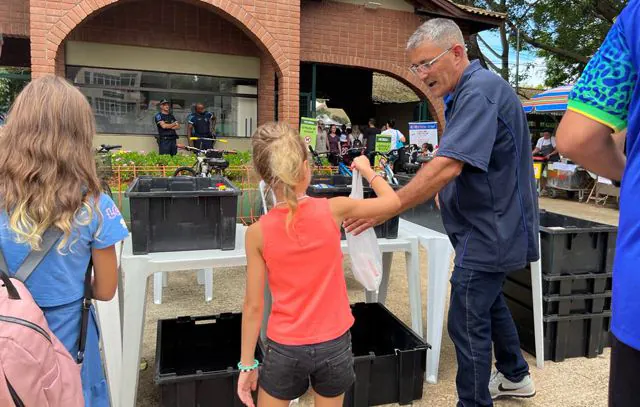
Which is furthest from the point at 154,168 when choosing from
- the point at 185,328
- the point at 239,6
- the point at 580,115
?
the point at 580,115

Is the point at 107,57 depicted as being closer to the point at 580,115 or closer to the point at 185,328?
the point at 185,328

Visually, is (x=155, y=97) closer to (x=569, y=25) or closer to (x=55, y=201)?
(x=55, y=201)

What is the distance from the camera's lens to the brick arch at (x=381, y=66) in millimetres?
11602

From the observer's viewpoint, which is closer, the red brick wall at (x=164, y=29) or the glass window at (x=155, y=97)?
the red brick wall at (x=164, y=29)

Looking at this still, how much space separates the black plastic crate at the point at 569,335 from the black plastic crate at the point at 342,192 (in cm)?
132

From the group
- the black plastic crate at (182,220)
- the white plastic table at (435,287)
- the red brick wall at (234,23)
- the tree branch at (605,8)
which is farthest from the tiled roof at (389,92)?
the black plastic crate at (182,220)

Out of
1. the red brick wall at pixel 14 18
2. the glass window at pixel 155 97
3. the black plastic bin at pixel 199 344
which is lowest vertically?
the black plastic bin at pixel 199 344

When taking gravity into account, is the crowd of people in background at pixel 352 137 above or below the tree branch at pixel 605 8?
below

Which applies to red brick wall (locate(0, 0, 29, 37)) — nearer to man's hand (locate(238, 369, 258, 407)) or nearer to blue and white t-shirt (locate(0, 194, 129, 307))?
blue and white t-shirt (locate(0, 194, 129, 307))

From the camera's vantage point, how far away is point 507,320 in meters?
2.94

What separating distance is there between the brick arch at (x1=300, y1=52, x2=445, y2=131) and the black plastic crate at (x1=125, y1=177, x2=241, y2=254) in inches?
356

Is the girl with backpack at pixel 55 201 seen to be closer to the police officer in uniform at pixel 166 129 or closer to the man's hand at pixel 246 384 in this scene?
the man's hand at pixel 246 384

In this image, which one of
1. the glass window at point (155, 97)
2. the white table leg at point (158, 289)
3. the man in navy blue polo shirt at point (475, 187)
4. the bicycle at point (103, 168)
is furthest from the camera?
the glass window at point (155, 97)

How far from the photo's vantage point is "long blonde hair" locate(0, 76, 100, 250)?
1.59 metres
